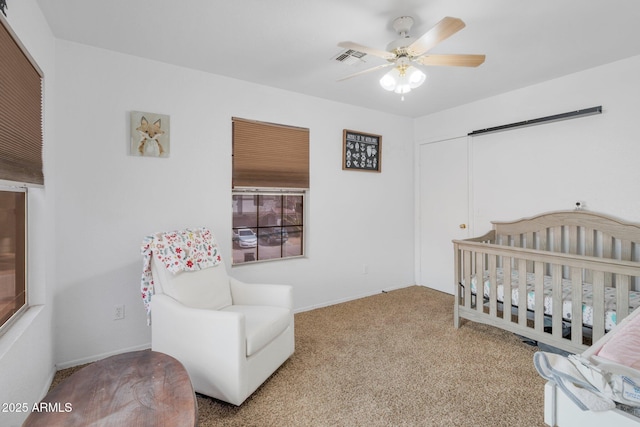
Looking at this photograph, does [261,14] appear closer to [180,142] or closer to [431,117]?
[180,142]

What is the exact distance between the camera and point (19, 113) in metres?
1.56

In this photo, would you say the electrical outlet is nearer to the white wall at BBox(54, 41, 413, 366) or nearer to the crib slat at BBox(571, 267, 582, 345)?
the white wall at BBox(54, 41, 413, 366)

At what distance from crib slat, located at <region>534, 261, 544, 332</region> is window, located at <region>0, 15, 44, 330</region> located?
11.0ft

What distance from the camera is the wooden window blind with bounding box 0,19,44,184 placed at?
138 centimetres

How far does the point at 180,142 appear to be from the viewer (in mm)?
2666

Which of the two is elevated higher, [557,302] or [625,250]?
[625,250]

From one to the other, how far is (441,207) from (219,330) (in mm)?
3267

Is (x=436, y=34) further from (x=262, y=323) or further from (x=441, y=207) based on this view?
(x=441, y=207)

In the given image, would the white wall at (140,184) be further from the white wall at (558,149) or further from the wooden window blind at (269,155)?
the white wall at (558,149)

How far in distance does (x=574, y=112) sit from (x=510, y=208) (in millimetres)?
1061

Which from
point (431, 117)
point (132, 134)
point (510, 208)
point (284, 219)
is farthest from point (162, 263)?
point (431, 117)

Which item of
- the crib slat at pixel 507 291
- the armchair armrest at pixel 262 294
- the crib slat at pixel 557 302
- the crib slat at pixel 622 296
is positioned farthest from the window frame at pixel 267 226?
the crib slat at pixel 622 296

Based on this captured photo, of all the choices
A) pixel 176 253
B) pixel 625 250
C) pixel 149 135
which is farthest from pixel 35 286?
pixel 625 250

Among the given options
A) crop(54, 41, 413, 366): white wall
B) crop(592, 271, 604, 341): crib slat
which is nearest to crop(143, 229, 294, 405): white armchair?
crop(54, 41, 413, 366): white wall
